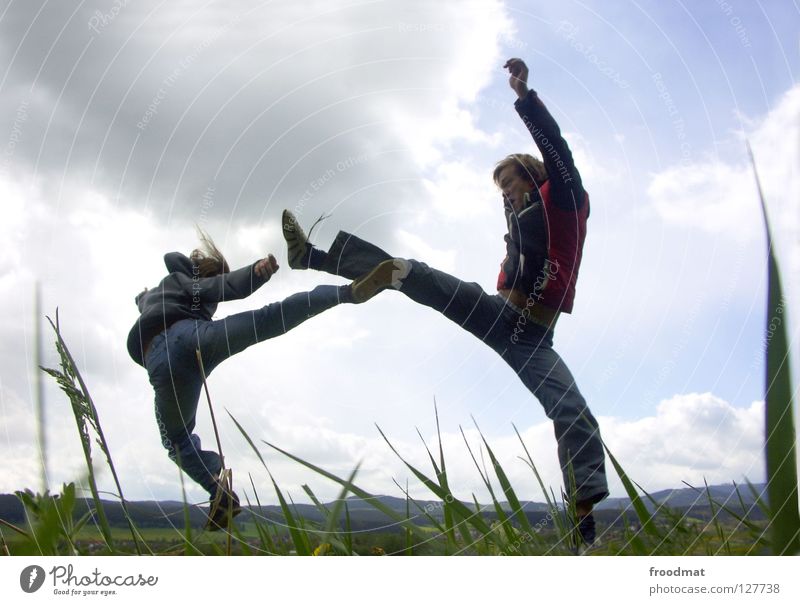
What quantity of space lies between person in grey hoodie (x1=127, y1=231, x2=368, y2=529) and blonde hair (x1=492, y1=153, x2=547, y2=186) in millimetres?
530

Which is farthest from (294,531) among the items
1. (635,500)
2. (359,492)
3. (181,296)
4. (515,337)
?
(515,337)

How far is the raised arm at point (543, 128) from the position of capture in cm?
166

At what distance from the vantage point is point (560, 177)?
1.74 m

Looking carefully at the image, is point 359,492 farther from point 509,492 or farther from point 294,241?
point 294,241

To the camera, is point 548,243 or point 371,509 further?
point 548,243

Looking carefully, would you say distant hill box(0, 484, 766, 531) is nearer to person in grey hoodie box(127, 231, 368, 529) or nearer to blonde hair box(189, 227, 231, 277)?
person in grey hoodie box(127, 231, 368, 529)

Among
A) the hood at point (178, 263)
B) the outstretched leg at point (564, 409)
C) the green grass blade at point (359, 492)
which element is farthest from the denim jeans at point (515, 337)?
the green grass blade at point (359, 492)

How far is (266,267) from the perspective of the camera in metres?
1.66

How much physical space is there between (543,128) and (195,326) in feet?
3.37

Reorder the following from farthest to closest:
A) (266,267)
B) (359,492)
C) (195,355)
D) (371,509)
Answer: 1. (266,267)
2. (195,355)
3. (371,509)
4. (359,492)

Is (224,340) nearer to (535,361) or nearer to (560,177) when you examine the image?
(535,361)

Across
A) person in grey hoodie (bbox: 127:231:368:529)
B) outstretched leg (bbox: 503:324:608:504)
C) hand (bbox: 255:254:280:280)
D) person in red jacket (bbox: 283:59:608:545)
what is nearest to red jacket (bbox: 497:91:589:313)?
person in red jacket (bbox: 283:59:608:545)

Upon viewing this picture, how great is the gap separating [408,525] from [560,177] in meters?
1.13
